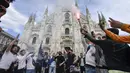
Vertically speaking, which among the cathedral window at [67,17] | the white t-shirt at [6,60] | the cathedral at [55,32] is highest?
the cathedral window at [67,17]

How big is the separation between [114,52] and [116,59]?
0.17 m

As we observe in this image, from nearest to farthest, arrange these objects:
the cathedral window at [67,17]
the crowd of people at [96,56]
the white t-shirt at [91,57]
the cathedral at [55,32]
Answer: the crowd of people at [96,56] → the white t-shirt at [91,57] → the cathedral at [55,32] → the cathedral window at [67,17]

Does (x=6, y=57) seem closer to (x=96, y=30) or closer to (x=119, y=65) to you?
(x=119, y=65)

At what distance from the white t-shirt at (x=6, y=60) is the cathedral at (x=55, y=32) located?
69.1 feet

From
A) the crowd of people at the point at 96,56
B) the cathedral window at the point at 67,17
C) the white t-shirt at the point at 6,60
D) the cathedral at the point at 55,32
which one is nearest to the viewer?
the crowd of people at the point at 96,56

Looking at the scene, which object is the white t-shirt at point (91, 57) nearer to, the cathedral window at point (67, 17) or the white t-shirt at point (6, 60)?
the white t-shirt at point (6, 60)

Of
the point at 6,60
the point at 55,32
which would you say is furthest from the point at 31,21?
the point at 6,60

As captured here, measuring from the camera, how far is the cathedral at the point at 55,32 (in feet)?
87.4

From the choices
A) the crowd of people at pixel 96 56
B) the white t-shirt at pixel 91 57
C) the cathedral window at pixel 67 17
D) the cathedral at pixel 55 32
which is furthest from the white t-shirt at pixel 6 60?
the cathedral window at pixel 67 17

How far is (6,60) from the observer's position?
14.7 feet

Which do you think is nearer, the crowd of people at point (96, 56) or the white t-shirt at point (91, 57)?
the crowd of people at point (96, 56)

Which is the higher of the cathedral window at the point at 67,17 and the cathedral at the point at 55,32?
the cathedral window at the point at 67,17

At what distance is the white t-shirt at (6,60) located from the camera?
4.41 meters

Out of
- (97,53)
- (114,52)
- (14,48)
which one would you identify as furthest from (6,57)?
(114,52)
